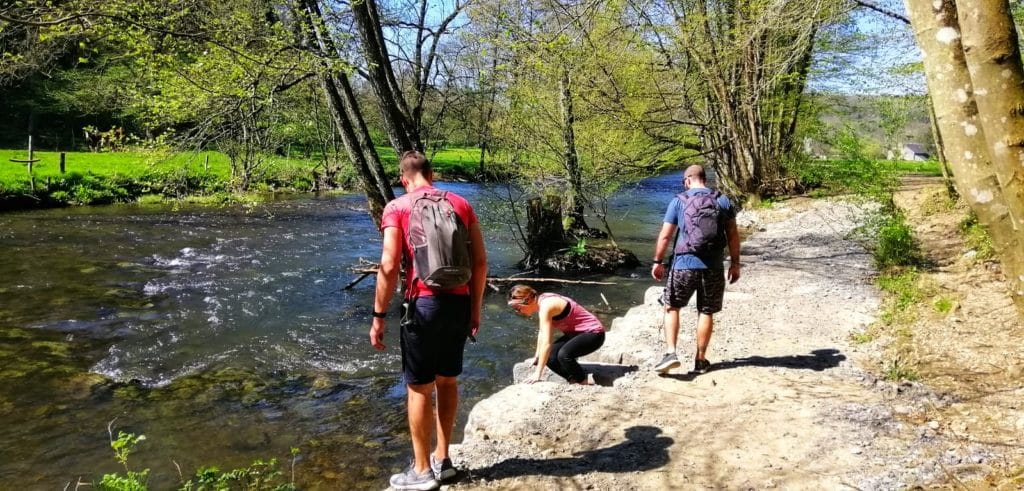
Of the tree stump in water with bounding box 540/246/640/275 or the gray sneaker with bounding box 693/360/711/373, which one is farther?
the tree stump in water with bounding box 540/246/640/275

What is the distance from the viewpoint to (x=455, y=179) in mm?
33656

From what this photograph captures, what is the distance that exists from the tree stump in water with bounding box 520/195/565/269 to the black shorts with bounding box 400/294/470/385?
10.1 metres

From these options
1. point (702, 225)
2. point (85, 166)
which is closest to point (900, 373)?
point (702, 225)

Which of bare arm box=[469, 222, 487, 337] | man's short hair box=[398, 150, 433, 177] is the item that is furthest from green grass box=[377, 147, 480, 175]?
bare arm box=[469, 222, 487, 337]

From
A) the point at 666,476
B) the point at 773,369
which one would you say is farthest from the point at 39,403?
the point at 773,369


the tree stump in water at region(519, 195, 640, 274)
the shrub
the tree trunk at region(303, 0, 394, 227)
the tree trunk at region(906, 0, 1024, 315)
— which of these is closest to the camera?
the tree trunk at region(906, 0, 1024, 315)

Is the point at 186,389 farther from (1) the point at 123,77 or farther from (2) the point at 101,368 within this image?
(1) the point at 123,77

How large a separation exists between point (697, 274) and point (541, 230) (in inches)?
339

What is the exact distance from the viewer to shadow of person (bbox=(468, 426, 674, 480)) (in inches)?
150

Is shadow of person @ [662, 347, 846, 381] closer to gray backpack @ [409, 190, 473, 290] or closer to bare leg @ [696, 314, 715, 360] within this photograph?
bare leg @ [696, 314, 715, 360]

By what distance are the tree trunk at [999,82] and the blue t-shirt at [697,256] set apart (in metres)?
2.50

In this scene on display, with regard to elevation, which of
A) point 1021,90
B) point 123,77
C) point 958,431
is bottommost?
point 958,431

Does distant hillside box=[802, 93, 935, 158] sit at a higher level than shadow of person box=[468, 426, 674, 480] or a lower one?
higher

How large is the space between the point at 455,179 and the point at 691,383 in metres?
29.1
